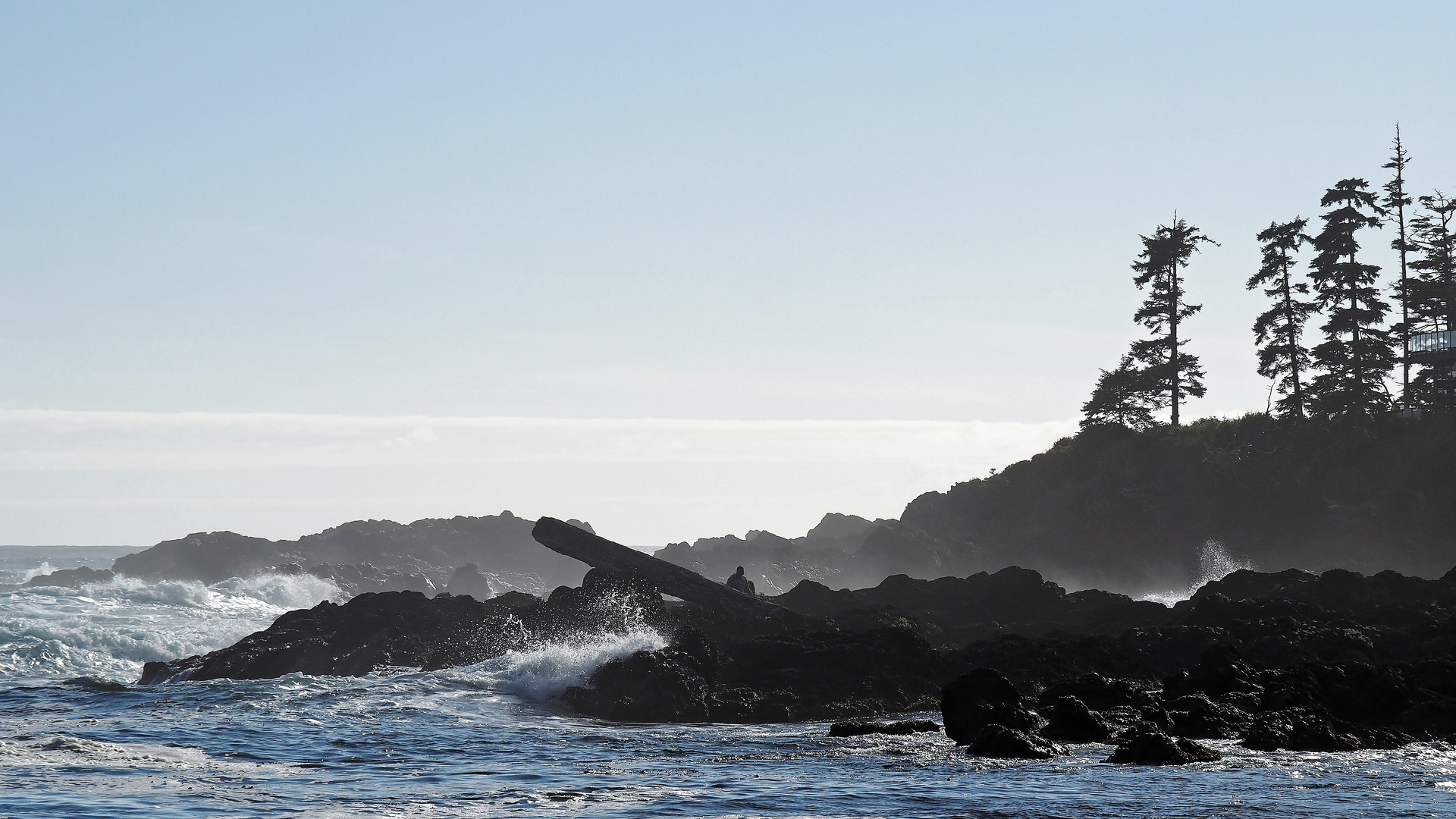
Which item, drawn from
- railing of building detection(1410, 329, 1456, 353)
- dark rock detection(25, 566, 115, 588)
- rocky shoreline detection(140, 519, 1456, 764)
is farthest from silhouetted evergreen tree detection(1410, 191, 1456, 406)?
dark rock detection(25, 566, 115, 588)

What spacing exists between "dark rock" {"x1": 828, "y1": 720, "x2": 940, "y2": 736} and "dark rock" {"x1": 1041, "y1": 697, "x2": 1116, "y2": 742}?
6.11ft

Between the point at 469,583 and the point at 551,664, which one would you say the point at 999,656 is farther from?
the point at 469,583

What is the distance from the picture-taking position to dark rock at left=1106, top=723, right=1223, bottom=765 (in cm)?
1336

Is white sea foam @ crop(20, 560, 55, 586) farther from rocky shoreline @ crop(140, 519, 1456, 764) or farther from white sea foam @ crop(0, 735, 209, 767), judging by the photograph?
white sea foam @ crop(0, 735, 209, 767)

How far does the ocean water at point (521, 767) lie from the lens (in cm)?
1137

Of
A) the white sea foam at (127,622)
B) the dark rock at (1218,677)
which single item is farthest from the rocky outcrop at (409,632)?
the dark rock at (1218,677)

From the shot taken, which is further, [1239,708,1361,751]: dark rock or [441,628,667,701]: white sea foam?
[441,628,667,701]: white sea foam

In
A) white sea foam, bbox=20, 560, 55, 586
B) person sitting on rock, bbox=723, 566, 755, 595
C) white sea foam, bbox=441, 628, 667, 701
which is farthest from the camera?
white sea foam, bbox=20, 560, 55, 586

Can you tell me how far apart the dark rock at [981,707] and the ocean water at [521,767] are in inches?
17.7

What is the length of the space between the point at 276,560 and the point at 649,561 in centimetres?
6902

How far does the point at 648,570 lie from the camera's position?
25.8m

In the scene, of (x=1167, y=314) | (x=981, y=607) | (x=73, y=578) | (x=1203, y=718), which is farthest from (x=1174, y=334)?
(x=73, y=578)

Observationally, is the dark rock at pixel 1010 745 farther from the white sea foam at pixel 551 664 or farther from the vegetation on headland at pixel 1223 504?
the vegetation on headland at pixel 1223 504

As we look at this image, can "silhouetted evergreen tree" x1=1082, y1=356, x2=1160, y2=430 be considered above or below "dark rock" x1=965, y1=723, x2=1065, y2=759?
above
